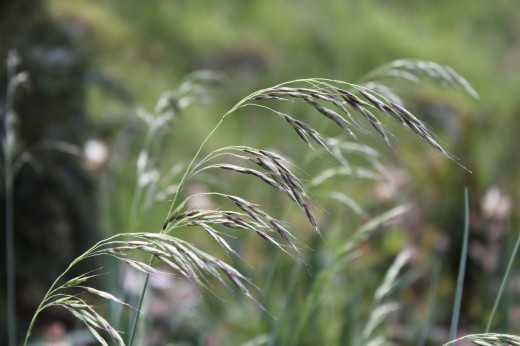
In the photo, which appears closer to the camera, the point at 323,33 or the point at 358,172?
the point at 358,172

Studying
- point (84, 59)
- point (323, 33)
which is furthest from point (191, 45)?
point (84, 59)

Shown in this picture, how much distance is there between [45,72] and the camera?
2.73 metres

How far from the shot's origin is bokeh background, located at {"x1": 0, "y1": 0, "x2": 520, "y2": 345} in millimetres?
2477

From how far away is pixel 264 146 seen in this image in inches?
192

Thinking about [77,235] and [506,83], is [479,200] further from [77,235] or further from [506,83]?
[506,83]

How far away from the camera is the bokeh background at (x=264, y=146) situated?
248 cm

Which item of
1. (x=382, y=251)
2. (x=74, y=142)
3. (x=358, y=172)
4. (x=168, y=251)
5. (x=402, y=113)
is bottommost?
(x=382, y=251)

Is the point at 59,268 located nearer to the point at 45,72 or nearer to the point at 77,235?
the point at 77,235

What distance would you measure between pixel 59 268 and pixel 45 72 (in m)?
0.70

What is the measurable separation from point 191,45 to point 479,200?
283cm

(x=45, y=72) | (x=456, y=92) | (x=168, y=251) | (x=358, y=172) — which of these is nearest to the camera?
(x=168, y=251)

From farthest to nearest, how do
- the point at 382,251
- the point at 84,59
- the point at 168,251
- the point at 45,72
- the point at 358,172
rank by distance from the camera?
the point at 382,251 < the point at 84,59 < the point at 45,72 < the point at 358,172 < the point at 168,251

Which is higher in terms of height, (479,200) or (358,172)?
(358,172)

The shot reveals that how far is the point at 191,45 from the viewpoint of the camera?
18.2 feet
